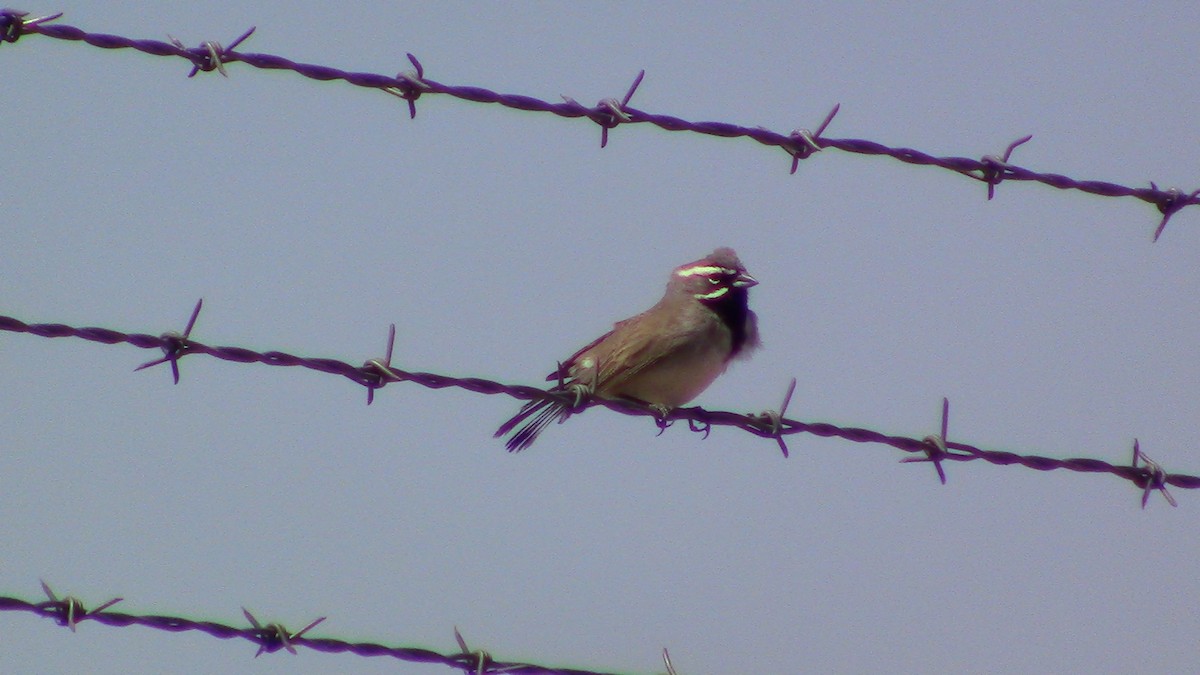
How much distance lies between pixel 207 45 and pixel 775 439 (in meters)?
2.92

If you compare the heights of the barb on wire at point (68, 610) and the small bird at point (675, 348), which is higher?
the small bird at point (675, 348)

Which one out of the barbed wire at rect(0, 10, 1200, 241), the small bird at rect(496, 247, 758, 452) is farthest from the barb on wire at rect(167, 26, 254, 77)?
the small bird at rect(496, 247, 758, 452)

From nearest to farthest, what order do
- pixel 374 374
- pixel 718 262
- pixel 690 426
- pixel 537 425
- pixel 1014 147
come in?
1. pixel 374 374
2. pixel 1014 147
3. pixel 690 426
4. pixel 537 425
5. pixel 718 262

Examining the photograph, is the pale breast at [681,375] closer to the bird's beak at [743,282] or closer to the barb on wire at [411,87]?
the bird's beak at [743,282]

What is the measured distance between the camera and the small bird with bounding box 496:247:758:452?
11578 mm

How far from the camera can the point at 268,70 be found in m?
6.03

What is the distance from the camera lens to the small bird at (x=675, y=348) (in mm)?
11578

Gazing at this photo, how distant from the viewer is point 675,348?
11.6m

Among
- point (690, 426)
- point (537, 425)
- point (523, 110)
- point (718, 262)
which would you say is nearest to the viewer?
point (523, 110)

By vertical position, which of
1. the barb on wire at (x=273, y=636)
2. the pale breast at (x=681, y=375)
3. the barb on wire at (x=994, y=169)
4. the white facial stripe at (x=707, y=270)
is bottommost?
the barb on wire at (x=273, y=636)

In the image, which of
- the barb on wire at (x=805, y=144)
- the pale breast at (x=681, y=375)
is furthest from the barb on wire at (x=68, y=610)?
the pale breast at (x=681, y=375)

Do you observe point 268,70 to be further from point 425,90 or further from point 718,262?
point 718,262

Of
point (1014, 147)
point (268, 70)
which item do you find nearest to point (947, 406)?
point (1014, 147)

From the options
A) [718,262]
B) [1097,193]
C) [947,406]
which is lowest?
[947,406]
